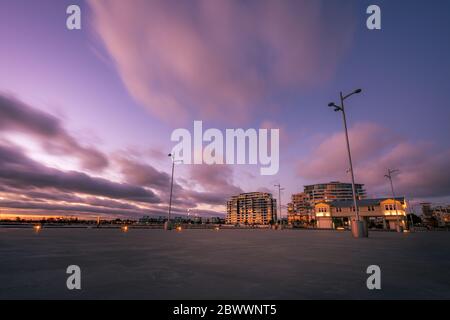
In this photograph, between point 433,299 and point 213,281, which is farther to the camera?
point 213,281

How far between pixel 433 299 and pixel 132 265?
625 cm

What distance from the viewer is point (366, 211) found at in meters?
74.5

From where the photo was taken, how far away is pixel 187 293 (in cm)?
395

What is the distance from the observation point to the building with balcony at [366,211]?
7000 centimetres

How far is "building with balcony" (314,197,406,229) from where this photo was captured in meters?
70.0
